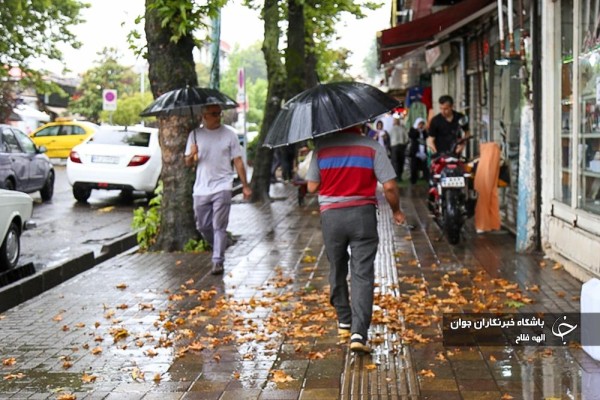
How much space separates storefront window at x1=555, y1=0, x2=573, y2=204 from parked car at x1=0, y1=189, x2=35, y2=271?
20.4 feet

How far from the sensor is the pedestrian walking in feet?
34.1

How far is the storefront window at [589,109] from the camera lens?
9.19 metres

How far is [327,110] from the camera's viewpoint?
661 centimetres

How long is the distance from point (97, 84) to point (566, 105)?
6028cm

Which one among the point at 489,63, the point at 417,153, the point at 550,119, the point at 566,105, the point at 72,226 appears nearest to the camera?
the point at 566,105

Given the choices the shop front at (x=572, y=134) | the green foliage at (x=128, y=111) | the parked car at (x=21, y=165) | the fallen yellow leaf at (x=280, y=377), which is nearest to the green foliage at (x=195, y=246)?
the shop front at (x=572, y=134)

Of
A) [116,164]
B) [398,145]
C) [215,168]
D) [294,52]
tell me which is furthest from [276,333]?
[398,145]

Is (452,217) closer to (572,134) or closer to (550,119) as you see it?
(550,119)

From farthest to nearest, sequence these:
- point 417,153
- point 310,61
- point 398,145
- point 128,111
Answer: point 128,111 → point 310,61 → point 398,145 → point 417,153

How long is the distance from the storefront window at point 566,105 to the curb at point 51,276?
5669mm

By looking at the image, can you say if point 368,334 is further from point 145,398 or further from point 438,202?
point 438,202

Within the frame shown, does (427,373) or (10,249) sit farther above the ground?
(10,249)

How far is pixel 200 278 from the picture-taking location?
10.2 m

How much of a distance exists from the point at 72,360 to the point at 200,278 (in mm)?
3507
